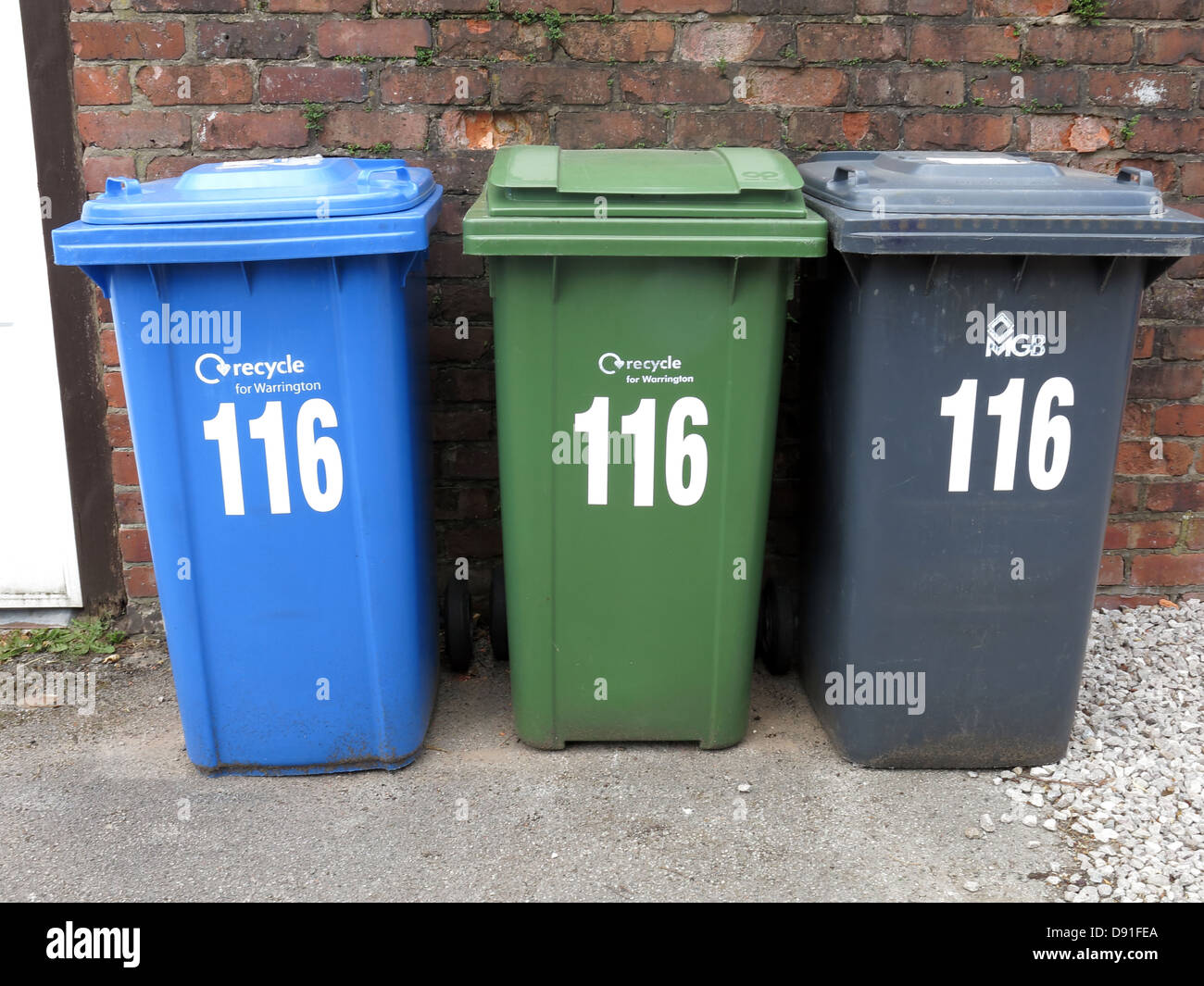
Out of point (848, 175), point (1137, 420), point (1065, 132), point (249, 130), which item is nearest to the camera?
point (848, 175)

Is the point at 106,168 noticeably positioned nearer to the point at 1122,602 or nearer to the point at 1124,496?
the point at 1124,496

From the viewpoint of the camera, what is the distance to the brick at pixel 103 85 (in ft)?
10.7

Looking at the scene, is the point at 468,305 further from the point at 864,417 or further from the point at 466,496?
the point at 864,417

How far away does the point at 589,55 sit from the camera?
131 inches

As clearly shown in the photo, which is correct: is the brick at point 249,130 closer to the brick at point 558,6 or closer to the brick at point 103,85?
the brick at point 103,85

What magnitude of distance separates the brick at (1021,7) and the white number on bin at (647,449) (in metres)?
1.66

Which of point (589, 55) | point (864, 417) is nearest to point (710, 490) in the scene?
point (864, 417)

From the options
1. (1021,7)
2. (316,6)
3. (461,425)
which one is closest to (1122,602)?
(1021,7)

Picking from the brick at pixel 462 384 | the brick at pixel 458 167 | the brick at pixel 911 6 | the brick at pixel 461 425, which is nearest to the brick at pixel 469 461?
the brick at pixel 461 425

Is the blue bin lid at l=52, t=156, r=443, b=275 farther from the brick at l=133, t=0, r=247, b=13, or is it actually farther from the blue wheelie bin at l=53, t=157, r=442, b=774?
the brick at l=133, t=0, r=247, b=13

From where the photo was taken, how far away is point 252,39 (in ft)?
10.7

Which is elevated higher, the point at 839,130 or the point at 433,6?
the point at 433,6

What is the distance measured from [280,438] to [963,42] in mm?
2345

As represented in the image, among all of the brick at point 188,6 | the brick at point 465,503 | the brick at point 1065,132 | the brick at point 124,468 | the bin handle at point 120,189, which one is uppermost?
the brick at point 188,6
